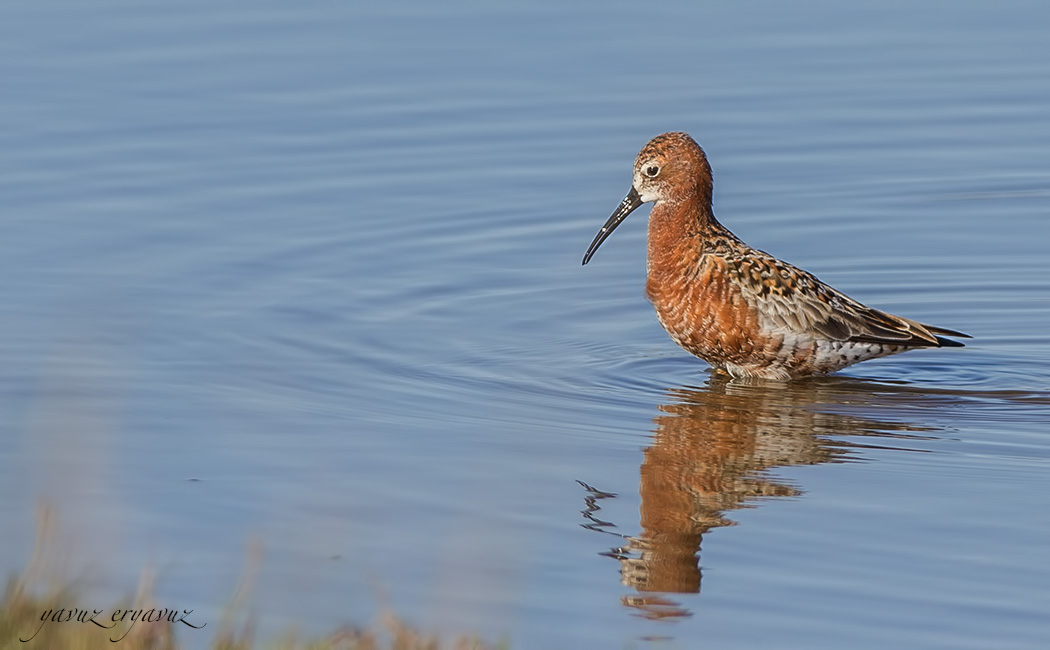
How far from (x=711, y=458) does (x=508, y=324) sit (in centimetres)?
292

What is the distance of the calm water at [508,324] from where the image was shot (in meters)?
7.64

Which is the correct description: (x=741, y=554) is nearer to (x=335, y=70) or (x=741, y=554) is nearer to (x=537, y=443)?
(x=537, y=443)

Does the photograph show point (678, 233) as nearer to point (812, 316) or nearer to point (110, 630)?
point (812, 316)

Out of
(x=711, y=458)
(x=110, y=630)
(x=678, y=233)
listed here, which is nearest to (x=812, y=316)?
(x=678, y=233)

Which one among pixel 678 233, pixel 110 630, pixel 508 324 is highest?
pixel 678 233

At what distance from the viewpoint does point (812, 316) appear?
11445mm

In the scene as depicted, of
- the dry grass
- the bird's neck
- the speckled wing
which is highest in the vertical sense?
the bird's neck

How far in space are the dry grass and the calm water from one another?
0.25 metres

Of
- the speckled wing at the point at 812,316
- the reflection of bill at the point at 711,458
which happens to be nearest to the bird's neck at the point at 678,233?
the speckled wing at the point at 812,316

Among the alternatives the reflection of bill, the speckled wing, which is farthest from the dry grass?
the speckled wing

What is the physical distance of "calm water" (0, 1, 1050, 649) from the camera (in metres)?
7.64

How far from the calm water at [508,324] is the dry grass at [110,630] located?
25cm

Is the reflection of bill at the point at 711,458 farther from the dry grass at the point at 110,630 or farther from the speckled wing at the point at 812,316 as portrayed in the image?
the dry grass at the point at 110,630

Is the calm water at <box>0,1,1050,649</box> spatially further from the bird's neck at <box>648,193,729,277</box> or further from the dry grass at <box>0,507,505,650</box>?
the bird's neck at <box>648,193,729,277</box>
